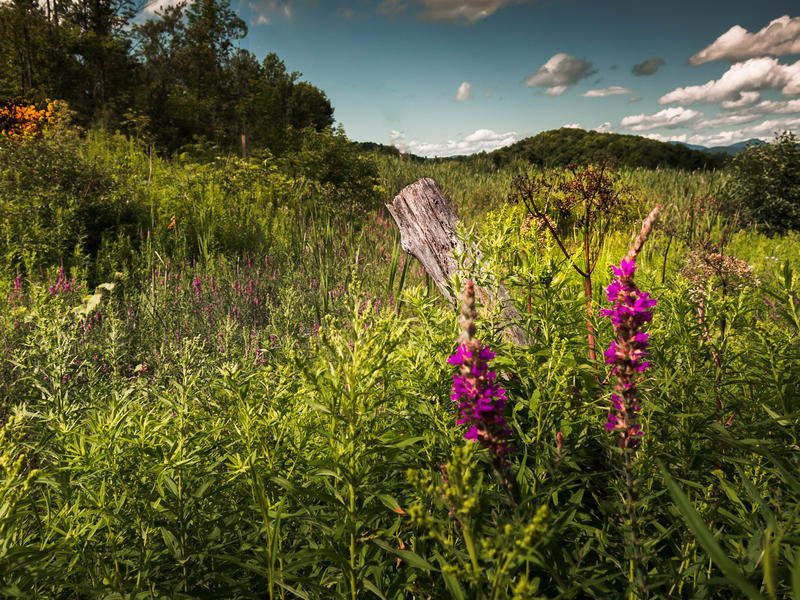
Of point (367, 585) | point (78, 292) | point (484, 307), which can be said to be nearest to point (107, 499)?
point (367, 585)

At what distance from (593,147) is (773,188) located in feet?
68.2

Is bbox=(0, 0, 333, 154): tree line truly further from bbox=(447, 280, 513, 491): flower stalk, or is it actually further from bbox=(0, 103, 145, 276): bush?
bbox=(447, 280, 513, 491): flower stalk

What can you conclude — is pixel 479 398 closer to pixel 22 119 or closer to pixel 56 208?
pixel 56 208

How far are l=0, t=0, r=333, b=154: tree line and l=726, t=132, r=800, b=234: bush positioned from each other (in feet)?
47.5

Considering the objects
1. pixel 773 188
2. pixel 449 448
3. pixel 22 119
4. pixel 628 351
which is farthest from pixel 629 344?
pixel 22 119

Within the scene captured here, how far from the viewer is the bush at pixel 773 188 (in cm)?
1145

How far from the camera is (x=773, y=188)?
11.6 m

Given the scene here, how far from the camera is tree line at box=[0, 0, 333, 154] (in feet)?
62.7

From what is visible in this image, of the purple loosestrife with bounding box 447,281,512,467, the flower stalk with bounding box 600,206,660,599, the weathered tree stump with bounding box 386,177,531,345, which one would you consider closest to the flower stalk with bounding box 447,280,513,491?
the purple loosestrife with bounding box 447,281,512,467

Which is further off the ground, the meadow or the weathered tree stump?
the weathered tree stump

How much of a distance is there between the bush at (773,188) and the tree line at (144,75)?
47.5 ft

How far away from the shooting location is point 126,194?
23.7 ft

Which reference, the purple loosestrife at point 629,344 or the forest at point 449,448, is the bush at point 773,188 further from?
the purple loosestrife at point 629,344

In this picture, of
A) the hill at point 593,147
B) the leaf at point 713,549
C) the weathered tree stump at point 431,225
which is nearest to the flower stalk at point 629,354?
the leaf at point 713,549
